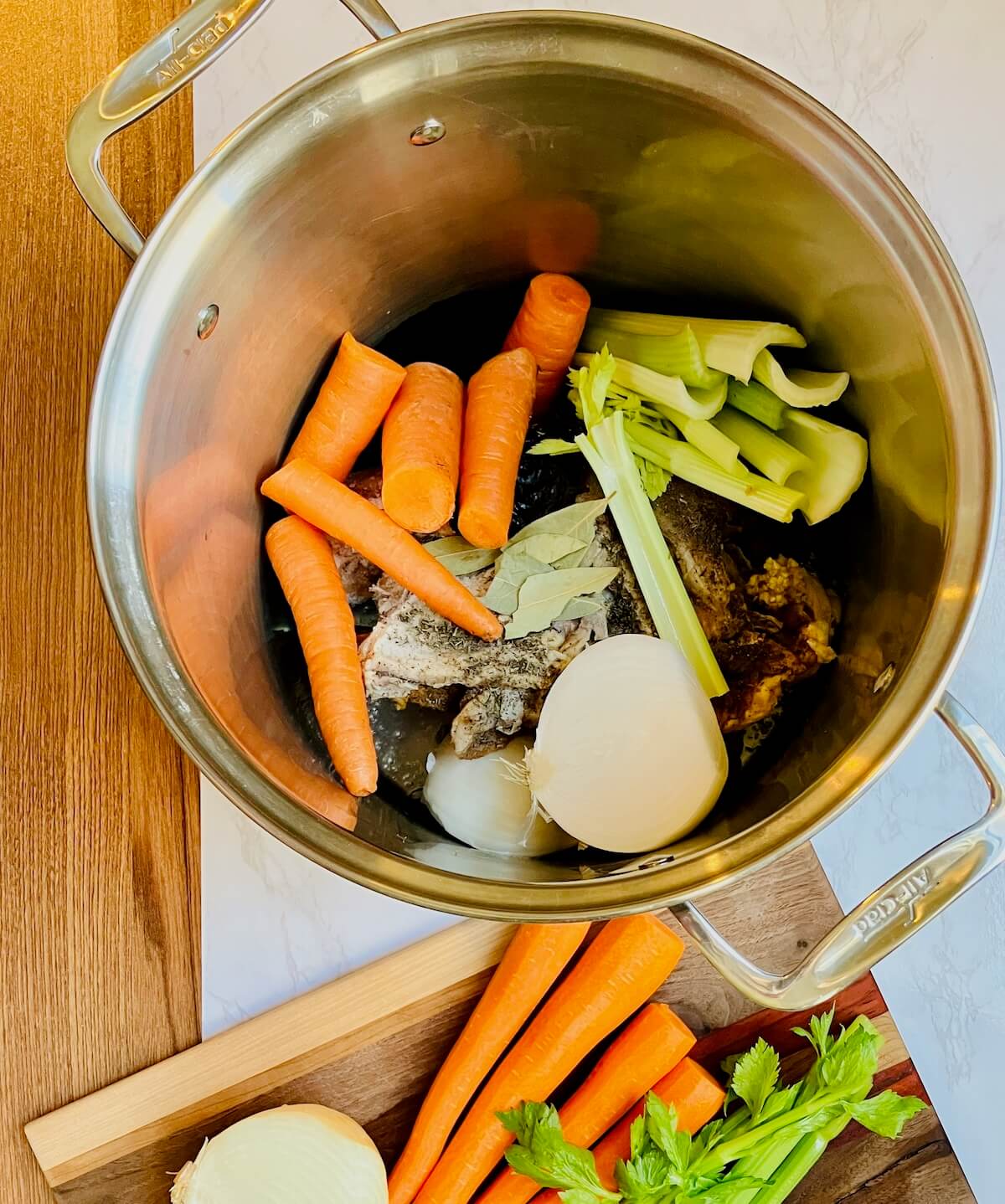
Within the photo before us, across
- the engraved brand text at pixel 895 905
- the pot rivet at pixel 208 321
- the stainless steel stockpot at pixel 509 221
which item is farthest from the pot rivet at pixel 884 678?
the pot rivet at pixel 208 321

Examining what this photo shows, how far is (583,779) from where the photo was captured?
36.7 inches

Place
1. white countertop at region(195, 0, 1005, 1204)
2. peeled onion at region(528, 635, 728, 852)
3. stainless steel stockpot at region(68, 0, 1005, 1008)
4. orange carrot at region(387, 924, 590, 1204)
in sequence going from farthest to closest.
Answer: white countertop at region(195, 0, 1005, 1204) < orange carrot at region(387, 924, 590, 1204) < peeled onion at region(528, 635, 728, 852) < stainless steel stockpot at region(68, 0, 1005, 1008)

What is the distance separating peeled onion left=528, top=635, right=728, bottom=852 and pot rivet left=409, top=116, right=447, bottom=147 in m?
0.49

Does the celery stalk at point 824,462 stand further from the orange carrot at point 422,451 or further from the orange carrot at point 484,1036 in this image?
the orange carrot at point 484,1036

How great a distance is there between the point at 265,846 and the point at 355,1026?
211 mm

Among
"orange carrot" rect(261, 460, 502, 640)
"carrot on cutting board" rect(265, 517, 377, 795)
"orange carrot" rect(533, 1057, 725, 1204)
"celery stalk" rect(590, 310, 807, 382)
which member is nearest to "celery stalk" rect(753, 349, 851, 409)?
"celery stalk" rect(590, 310, 807, 382)

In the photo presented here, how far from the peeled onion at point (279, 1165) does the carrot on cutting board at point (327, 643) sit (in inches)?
14.3

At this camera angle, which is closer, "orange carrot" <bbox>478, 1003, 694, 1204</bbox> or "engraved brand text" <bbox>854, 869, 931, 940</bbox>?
"engraved brand text" <bbox>854, 869, 931, 940</bbox>

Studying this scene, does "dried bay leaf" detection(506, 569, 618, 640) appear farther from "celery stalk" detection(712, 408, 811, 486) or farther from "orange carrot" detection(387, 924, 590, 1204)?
"orange carrot" detection(387, 924, 590, 1204)

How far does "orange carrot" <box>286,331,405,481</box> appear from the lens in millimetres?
982

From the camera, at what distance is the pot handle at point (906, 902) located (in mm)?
757

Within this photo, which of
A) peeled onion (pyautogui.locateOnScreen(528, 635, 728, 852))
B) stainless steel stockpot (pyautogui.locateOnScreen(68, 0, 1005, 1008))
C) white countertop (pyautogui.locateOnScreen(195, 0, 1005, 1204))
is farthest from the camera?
white countertop (pyautogui.locateOnScreen(195, 0, 1005, 1204))

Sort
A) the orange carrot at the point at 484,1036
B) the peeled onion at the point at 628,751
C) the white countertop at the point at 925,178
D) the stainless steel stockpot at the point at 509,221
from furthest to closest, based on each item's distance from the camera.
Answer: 1. the white countertop at the point at 925,178
2. the orange carrot at the point at 484,1036
3. the peeled onion at the point at 628,751
4. the stainless steel stockpot at the point at 509,221

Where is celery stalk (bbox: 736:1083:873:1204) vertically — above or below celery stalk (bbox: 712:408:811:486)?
below
